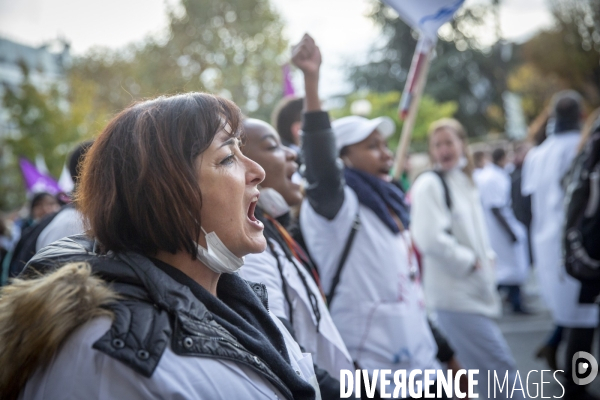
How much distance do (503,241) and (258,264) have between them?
679 centimetres

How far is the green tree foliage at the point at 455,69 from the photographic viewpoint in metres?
31.2

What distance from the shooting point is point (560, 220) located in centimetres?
514

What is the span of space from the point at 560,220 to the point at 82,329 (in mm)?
A: 4638

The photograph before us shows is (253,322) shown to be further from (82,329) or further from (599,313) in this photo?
(599,313)

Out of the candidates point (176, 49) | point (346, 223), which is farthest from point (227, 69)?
point (346, 223)

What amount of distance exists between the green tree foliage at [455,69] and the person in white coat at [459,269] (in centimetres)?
2690

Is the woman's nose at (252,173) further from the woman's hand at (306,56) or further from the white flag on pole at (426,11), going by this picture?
the white flag on pole at (426,11)

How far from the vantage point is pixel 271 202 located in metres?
2.68

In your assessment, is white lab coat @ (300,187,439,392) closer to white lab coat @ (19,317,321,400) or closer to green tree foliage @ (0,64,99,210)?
white lab coat @ (19,317,321,400)

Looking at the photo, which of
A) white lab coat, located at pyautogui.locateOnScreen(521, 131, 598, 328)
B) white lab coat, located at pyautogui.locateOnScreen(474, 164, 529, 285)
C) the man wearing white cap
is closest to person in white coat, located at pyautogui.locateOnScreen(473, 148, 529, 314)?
white lab coat, located at pyautogui.locateOnScreen(474, 164, 529, 285)

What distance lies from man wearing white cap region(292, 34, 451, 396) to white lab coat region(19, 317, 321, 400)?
1.54 metres

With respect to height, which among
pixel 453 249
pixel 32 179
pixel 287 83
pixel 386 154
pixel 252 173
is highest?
pixel 287 83

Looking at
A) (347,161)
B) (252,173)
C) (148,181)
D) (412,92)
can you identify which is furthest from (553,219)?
(148,181)

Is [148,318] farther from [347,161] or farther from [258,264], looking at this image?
[347,161]
